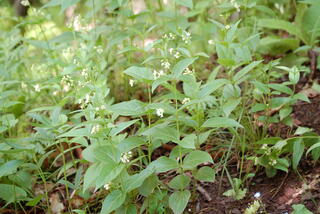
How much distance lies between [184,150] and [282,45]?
169 centimetres

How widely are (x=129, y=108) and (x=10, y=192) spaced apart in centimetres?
90

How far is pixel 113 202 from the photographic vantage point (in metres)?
1.85

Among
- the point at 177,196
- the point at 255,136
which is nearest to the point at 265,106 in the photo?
the point at 255,136

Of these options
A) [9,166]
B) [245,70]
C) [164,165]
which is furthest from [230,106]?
[9,166]

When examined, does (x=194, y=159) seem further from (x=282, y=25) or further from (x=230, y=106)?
(x=282, y=25)

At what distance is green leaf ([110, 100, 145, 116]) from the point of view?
1.83 metres

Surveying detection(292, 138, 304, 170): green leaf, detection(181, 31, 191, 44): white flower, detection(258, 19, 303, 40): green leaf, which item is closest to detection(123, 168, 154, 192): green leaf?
detection(181, 31, 191, 44): white flower

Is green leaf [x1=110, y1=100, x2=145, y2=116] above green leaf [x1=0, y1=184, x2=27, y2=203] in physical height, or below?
above

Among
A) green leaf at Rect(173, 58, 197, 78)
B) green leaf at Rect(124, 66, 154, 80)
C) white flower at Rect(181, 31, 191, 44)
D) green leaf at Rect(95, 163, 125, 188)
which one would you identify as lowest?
green leaf at Rect(95, 163, 125, 188)

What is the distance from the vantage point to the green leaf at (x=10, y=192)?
223cm

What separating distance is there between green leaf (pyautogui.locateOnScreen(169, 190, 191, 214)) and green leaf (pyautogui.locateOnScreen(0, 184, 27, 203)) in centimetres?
85

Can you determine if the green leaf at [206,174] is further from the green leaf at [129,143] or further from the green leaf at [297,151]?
the green leaf at [297,151]

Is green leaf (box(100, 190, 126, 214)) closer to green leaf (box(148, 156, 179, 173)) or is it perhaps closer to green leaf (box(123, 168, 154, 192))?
green leaf (box(123, 168, 154, 192))

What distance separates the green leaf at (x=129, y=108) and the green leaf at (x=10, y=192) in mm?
803
